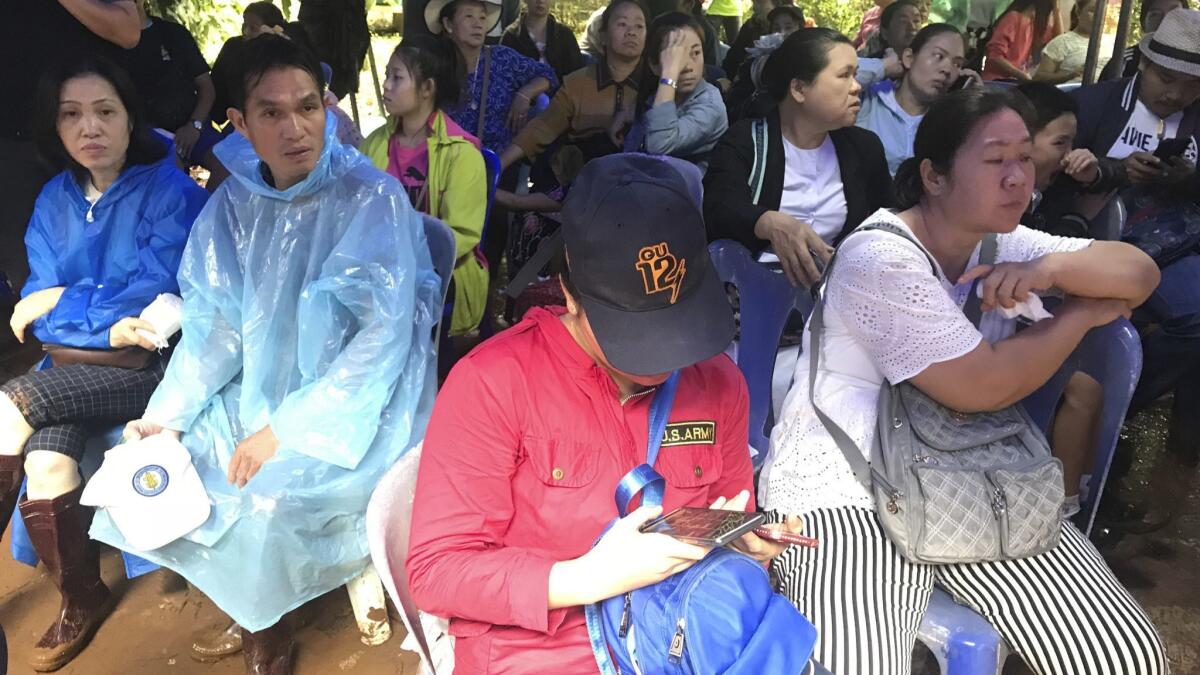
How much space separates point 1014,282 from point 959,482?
436 mm

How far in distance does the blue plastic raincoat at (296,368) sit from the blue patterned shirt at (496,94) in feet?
7.22

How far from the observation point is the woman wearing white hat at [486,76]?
4457 millimetres

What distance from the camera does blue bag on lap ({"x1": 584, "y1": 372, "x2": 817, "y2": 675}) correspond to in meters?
1.21

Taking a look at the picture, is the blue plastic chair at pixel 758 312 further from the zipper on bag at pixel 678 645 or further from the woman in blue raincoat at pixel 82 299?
the woman in blue raincoat at pixel 82 299

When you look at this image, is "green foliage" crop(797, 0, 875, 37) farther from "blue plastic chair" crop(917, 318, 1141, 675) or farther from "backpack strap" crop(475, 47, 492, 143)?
"blue plastic chair" crop(917, 318, 1141, 675)

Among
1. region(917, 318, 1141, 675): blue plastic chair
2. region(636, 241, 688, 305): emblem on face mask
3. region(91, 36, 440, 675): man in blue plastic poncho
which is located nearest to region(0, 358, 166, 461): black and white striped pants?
region(91, 36, 440, 675): man in blue plastic poncho

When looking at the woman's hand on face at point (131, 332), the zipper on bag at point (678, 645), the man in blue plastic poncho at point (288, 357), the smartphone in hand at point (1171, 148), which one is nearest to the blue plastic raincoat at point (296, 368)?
the man in blue plastic poncho at point (288, 357)

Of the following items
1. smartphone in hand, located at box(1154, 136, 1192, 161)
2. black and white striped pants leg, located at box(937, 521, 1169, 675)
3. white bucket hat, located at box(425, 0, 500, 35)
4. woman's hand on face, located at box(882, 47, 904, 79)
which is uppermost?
white bucket hat, located at box(425, 0, 500, 35)

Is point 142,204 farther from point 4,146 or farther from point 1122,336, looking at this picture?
point 1122,336

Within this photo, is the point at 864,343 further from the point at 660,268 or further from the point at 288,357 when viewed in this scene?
the point at 288,357

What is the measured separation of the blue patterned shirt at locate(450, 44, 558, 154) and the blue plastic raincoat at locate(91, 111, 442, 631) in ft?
7.22

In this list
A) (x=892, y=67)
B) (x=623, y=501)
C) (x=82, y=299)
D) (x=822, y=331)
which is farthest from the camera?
(x=892, y=67)

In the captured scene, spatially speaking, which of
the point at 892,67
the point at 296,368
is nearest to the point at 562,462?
the point at 296,368

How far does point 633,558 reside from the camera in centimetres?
125
